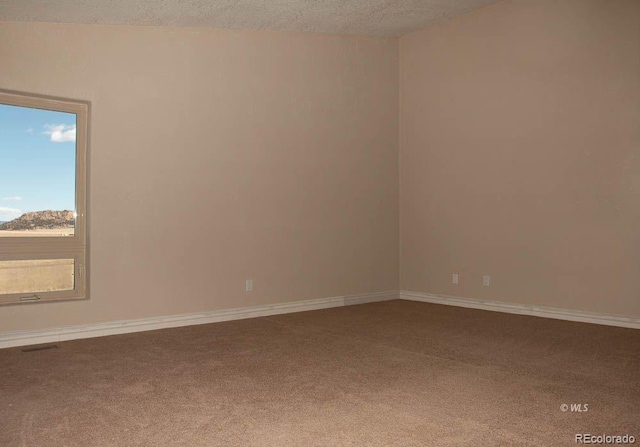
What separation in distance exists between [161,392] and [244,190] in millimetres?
3049

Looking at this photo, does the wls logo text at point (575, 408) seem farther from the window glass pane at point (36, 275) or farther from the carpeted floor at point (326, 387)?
the window glass pane at point (36, 275)

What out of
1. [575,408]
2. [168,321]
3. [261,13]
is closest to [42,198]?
[168,321]

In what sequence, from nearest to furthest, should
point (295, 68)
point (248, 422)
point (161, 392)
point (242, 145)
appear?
point (248, 422) → point (161, 392) → point (242, 145) → point (295, 68)

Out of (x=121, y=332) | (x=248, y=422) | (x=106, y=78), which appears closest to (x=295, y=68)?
(x=106, y=78)

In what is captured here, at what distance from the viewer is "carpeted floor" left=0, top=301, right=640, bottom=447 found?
2.73 m

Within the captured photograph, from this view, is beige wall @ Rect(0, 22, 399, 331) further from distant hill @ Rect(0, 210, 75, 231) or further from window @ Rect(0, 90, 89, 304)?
distant hill @ Rect(0, 210, 75, 231)

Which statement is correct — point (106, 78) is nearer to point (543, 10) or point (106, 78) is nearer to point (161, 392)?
point (161, 392)

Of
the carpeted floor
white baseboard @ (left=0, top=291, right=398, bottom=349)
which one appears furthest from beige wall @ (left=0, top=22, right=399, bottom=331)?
the carpeted floor

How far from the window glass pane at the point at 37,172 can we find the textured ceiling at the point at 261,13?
31.8 inches

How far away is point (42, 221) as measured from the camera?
16.0 ft

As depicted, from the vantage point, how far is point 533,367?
3979 mm

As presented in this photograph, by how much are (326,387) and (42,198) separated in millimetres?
3029

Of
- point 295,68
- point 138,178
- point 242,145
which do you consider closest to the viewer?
point 138,178

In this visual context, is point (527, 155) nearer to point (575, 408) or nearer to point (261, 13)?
point (261, 13)
